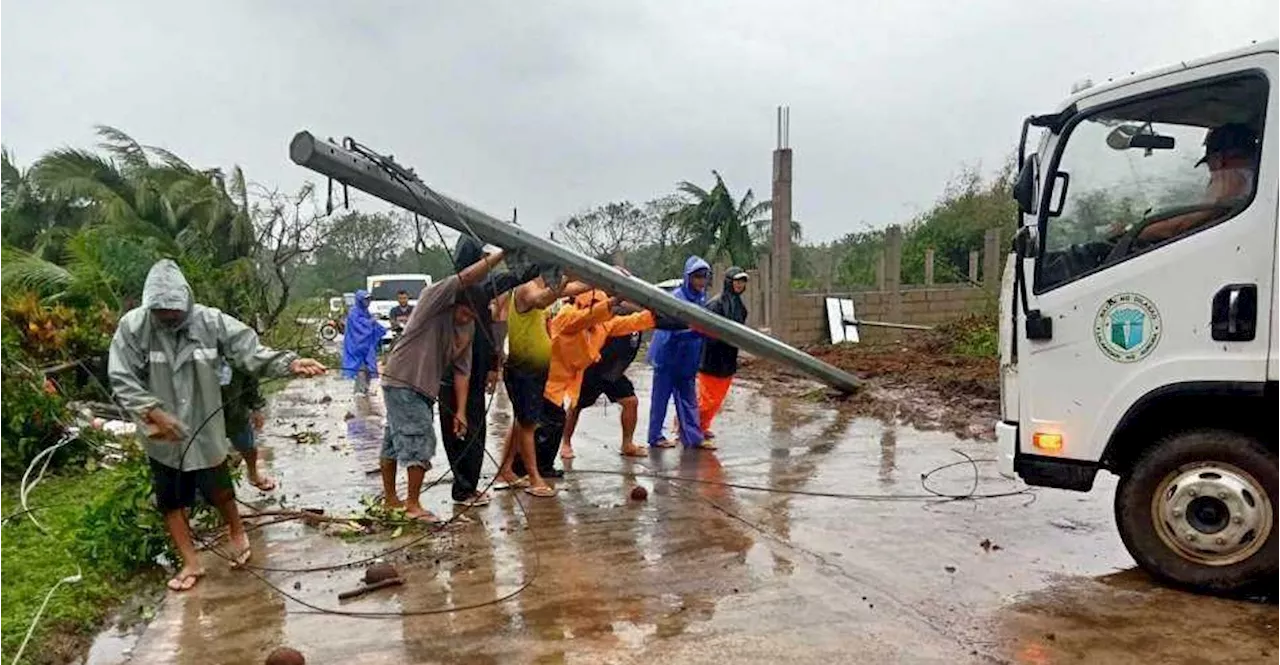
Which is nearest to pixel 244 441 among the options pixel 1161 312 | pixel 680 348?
pixel 680 348

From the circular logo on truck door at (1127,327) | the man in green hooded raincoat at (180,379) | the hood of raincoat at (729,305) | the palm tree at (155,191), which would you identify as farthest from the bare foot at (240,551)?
the palm tree at (155,191)

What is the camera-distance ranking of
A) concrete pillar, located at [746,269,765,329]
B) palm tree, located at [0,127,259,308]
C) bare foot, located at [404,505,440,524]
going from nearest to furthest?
bare foot, located at [404,505,440,524], palm tree, located at [0,127,259,308], concrete pillar, located at [746,269,765,329]

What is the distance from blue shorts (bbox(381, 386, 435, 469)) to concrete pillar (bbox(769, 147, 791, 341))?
466 inches

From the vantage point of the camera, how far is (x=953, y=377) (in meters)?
12.9

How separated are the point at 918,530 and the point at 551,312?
355 cm

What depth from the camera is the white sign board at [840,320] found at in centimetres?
1839

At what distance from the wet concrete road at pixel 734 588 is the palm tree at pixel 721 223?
22192 millimetres

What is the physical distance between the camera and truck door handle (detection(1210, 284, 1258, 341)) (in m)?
4.43

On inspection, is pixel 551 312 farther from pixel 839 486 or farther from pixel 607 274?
pixel 839 486

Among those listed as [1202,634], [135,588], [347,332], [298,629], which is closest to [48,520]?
[135,588]

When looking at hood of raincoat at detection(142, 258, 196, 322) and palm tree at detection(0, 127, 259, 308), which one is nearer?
hood of raincoat at detection(142, 258, 196, 322)

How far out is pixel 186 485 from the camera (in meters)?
5.18

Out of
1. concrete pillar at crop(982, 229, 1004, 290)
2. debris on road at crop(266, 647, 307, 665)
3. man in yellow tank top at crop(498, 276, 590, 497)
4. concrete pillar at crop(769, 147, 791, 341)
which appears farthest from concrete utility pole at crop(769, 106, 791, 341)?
debris on road at crop(266, 647, 307, 665)

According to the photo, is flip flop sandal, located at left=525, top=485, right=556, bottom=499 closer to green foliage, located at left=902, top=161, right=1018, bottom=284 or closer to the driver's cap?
the driver's cap
